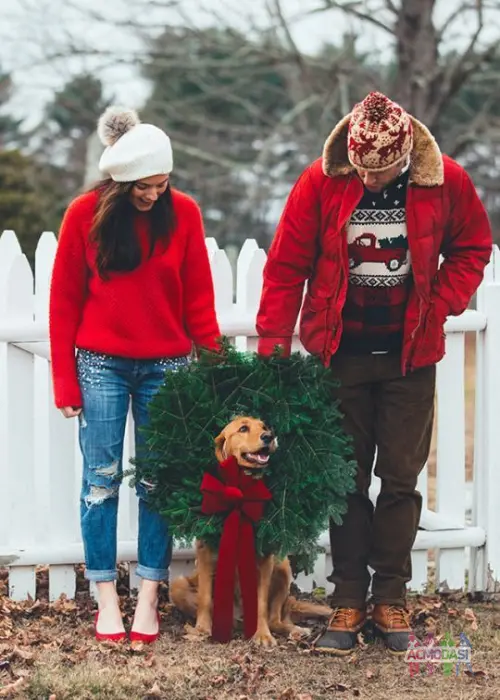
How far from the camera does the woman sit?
3.95 meters

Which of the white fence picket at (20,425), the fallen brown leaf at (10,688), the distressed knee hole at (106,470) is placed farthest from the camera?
the white fence picket at (20,425)

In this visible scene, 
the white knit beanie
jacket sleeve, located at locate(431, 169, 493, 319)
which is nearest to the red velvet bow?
jacket sleeve, located at locate(431, 169, 493, 319)

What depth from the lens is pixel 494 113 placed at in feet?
59.7

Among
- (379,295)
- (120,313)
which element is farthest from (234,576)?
(379,295)

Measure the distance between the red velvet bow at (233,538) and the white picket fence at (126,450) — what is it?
2.13 ft

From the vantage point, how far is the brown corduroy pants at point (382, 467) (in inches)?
160

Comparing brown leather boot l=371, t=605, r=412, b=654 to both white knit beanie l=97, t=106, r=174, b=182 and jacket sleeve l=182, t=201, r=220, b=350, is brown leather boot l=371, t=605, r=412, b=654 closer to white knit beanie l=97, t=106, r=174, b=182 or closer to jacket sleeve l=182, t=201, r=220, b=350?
jacket sleeve l=182, t=201, r=220, b=350

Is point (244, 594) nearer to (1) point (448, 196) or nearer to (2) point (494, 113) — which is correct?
(1) point (448, 196)

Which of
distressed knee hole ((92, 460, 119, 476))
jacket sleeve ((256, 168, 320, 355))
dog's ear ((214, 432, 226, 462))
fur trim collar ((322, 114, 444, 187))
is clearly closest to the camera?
fur trim collar ((322, 114, 444, 187))

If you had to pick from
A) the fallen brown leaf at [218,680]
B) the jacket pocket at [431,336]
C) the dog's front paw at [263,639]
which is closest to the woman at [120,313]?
the dog's front paw at [263,639]

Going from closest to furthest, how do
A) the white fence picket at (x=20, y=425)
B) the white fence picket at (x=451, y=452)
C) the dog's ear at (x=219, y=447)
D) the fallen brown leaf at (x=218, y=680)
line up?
the fallen brown leaf at (x=218, y=680), the dog's ear at (x=219, y=447), the white fence picket at (x=20, y=425), the white fence picket at (x=451, y=452)

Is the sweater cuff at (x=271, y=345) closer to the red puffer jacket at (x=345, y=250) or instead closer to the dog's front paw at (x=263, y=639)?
the red puffer jacket at (x=345, y=250)

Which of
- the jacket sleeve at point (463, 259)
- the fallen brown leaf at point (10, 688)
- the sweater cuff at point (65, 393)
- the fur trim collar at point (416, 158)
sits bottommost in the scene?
the fallen brown leaf at point (10, 688)

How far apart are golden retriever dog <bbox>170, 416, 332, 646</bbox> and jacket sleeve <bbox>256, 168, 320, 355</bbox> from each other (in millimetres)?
386
